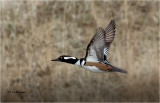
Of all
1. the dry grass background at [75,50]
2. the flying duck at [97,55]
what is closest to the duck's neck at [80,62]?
the flying duck at [97,55]

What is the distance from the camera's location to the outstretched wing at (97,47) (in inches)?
156

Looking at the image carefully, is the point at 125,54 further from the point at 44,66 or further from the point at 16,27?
the point at 16,27

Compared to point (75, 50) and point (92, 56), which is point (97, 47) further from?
point (75, 50)

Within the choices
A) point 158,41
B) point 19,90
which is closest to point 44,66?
point 19,90

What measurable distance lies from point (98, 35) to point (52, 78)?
2527 millimetres

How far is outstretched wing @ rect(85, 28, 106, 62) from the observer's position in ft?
13.0

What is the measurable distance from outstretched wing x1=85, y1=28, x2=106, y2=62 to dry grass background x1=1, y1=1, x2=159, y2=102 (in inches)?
77.3

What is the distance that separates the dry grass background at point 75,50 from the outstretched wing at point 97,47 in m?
1.96

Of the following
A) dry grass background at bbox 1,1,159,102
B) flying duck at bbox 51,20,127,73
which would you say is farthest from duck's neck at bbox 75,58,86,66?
dry grass background at bbox 1,1,159,102

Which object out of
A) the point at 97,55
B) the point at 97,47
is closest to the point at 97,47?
the point at 97,47

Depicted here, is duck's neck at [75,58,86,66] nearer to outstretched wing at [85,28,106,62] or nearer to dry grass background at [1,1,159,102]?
outstretched wing at [85,28,106,62]

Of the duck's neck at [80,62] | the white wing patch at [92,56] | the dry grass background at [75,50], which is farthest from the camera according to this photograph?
the dry grass background at [75,50]

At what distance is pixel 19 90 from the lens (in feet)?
21.3

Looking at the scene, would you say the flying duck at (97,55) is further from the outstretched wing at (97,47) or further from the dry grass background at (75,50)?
the dry grass background at (75,50)
